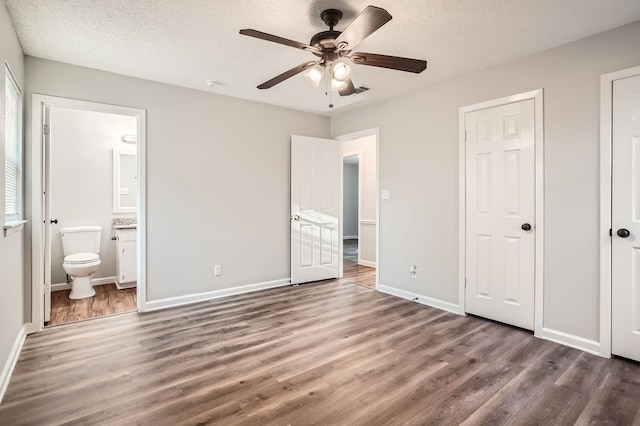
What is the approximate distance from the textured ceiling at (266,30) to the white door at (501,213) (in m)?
0.60

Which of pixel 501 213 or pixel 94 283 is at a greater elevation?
pixel 501 213

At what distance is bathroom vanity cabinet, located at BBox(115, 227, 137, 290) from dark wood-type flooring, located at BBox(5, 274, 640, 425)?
1209 millimetres

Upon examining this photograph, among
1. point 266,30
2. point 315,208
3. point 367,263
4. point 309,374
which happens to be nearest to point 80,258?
point 315,208

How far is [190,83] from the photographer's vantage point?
3586mm

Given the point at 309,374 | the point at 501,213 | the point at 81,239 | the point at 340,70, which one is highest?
the point at 340,70

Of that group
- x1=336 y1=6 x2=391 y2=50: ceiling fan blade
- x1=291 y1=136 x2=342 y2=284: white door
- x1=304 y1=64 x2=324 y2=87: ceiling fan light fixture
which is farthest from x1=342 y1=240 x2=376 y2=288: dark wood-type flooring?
x1=336 y1=6 x2=391 y2=50: ceiling fan blade

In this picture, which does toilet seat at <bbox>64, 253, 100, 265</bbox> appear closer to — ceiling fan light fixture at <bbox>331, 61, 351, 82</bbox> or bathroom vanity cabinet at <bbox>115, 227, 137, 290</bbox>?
bathroom vanity cabinet at <bbox>115, 227, 137, 290</bbox>

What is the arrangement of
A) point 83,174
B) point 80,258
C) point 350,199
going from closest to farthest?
point 80,258, point 83,174, point 350,199

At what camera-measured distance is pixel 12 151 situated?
2.60 m

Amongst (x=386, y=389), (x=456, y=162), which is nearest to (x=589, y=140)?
(x=456, y=162)

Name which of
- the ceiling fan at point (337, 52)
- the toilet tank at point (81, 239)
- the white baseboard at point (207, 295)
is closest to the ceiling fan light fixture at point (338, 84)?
the ceiling fan at point (337, 52)

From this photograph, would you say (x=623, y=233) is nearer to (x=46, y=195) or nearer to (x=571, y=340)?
(x=571, y=340)

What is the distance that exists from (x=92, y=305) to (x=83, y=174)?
1900mm

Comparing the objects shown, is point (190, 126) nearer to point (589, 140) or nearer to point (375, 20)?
point (375, 20)
